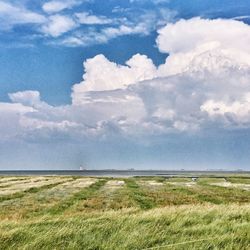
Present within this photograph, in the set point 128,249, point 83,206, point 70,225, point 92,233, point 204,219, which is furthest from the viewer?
point 83,206

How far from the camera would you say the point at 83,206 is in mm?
35375

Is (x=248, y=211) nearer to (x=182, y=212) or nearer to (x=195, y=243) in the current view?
(x=182, y=212)

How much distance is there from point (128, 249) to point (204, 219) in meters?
5.08

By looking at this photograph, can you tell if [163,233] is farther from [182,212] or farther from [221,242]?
[182,212]

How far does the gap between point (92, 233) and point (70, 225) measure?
1312mm

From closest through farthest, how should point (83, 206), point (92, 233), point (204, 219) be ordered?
point (92, 233)
point (204, 219)
point (83, 206)

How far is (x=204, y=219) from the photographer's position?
1622 centimetres

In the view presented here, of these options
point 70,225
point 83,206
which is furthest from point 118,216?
point 83,206

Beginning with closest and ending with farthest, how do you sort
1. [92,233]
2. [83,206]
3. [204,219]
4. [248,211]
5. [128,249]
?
[128,249], [92,233], [204,219], [248,211], [83,206]

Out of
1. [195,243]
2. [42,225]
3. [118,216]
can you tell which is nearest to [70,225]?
[42,225]

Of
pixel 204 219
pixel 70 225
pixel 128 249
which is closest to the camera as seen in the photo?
pixel 128 249

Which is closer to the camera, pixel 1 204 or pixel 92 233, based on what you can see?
pixel 92 233

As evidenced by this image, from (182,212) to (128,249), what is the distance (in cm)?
555

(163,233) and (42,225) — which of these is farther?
(42,225)
